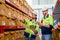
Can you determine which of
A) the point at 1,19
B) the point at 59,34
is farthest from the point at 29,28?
the point at 1,19

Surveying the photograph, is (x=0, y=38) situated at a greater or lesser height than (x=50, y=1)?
lesser

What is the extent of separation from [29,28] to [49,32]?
3.49ft

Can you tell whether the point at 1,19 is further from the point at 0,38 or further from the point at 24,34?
the point at 24,34

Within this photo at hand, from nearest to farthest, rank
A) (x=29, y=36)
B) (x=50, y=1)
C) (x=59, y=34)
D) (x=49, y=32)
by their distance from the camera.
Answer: (x=49, y=32)
(x=29, y=36)
(x=59, y=34)
(x=50, y=1)

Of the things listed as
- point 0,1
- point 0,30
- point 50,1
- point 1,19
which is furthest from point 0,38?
point 50,1

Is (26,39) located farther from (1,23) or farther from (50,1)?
(50,1)

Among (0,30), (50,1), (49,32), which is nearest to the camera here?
(0,30)

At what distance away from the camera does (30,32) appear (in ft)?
20.2

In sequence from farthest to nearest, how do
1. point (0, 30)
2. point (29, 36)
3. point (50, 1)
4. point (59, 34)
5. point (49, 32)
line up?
1. point (50, 1)
2. point (59, 34)
3. point (29, 36)
4. point (49, 32)
5. point (0, 30)

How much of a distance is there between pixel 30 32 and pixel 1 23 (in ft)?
10.3

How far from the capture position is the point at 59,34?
7.10 meters

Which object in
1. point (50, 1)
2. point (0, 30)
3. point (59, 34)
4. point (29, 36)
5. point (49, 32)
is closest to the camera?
point (0, 30)

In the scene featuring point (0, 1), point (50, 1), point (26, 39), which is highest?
point (50, 1)

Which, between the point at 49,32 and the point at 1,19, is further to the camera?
the point at 49,32
